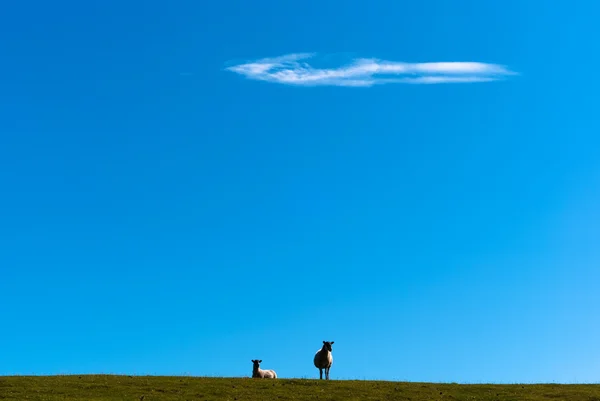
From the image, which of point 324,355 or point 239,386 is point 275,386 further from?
point 324,355

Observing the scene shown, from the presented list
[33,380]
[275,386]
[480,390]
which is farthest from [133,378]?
[480,390]

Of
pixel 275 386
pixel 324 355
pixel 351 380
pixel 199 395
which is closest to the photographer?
pixel 199 395

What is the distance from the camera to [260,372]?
58094mm

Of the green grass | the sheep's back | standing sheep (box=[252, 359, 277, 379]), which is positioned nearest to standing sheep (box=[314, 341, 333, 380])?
the sheep's back

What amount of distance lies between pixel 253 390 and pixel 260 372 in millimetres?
9326

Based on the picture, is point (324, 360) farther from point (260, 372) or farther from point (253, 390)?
point (253, 390)

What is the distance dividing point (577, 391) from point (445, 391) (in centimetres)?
836

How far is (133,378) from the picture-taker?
52.6 meters

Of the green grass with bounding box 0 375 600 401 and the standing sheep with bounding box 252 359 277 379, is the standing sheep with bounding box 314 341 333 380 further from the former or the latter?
the green grass with bounding box 0 375 600 401

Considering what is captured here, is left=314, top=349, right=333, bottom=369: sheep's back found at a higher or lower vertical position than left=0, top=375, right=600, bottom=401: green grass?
higher

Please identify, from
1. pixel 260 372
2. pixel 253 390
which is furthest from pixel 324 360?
pixel 253 390

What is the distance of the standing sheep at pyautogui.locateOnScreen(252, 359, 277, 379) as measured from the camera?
58000mm

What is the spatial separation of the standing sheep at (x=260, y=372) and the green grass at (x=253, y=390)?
4.71m

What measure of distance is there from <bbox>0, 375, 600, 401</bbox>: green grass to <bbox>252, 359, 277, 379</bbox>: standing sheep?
4709 millimetres
